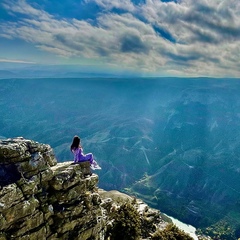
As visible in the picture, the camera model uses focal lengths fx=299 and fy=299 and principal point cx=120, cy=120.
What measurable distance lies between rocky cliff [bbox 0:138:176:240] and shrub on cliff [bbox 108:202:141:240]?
714 centimetres

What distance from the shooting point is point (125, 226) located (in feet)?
145

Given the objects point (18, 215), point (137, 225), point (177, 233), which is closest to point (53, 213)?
point (18, 215)

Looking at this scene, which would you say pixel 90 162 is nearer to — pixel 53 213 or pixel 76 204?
pixel 76 204

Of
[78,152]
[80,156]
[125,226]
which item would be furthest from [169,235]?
[78,152]

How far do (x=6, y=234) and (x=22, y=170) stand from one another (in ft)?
18.9

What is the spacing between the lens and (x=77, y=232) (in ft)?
107

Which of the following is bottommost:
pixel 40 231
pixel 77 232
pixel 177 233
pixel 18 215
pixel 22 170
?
pixel 177 233

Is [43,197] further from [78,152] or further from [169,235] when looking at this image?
[169,235]

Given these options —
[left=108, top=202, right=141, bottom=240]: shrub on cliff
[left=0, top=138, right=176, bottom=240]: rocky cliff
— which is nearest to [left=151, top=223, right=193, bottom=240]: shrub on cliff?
[left=108, top=202, right=141, bottom=240]: shrub on cliff

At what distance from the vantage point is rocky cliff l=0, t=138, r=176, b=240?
88.5ft

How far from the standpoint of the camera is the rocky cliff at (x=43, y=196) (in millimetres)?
26984

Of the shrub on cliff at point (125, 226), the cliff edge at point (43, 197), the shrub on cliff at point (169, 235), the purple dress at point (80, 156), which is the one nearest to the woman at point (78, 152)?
the purple dress at point (80, 156)

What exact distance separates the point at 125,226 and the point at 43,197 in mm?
18752

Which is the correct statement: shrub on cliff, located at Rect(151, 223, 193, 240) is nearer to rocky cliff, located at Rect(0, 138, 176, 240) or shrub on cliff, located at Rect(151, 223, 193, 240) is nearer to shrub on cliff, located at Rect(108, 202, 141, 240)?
shrub on cliff, located at Rect(108, 202, 141, 240)
